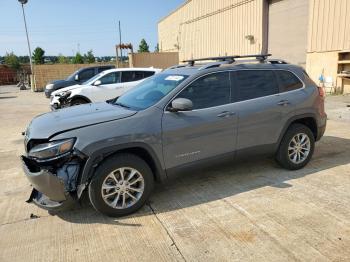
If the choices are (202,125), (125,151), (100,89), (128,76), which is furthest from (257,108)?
(128,76)

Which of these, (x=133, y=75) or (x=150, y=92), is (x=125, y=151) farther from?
(x=133, y=75)

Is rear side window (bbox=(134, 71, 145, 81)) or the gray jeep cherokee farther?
rear side window (bbox=(134, 71, 145, 81))

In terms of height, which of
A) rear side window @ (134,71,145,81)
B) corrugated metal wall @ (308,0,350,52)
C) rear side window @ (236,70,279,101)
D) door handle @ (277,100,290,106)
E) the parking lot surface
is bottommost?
the parking lot surface

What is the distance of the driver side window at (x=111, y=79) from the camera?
36.5 feet

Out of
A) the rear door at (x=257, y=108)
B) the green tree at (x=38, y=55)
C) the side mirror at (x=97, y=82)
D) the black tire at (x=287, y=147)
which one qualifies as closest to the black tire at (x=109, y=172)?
the rear door at (x=257, y=108)

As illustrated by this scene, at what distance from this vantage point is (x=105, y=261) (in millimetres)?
3010

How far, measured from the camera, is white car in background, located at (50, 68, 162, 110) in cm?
1056

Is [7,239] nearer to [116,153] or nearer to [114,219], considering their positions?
[114,219]

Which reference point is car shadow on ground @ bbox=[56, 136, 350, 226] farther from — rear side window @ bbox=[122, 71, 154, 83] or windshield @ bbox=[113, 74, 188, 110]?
rear side window @ bbox=[122, 71, 154, 83]

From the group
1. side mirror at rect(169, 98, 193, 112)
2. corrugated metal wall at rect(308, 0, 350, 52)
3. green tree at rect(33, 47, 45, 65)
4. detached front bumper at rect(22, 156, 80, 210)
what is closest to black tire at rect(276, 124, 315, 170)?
side mirror at rect(169, 98, 193, 112)

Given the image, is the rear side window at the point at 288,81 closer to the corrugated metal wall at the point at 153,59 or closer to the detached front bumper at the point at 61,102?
the detached front bumper at the point at 61,102

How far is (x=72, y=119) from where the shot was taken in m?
3.94

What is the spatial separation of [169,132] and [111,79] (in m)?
7.81

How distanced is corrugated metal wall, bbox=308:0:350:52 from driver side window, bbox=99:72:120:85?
357 inches
